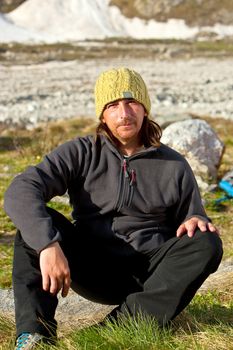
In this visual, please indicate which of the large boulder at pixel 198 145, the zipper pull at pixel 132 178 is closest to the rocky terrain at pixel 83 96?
the large boulder at pixel 198 145

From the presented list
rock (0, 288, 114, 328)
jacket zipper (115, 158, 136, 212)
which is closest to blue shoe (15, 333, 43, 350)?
rock (0, 288, 114, 328)

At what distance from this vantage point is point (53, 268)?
3289mm

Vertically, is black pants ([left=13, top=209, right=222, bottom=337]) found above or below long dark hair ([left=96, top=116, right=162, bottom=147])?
below

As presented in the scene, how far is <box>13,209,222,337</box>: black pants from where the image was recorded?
133 inches

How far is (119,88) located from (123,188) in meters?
0.52

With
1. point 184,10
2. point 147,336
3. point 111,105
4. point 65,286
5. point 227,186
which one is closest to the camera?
point 147,336

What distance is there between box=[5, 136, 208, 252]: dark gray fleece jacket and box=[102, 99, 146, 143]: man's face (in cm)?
9

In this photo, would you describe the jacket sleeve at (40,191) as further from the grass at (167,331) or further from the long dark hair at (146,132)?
the grass at (167,331)

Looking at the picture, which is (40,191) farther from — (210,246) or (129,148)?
(210,246)

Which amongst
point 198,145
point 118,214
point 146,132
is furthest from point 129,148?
point 198,145

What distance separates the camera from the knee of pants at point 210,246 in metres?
3.36

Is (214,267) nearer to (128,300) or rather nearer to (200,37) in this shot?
(128,300)

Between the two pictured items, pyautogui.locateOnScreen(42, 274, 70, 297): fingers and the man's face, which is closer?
pyautogui.locateOnScreen(42, 274, 70, 297): fingers

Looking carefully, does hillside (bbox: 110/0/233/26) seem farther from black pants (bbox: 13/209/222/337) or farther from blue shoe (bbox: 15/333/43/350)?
blue shoe (bbox: 15/333/43/350)
